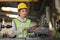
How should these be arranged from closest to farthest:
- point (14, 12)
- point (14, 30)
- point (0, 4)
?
1. point (14, 30)
2. point (0, 4)
3. point (14, 12)

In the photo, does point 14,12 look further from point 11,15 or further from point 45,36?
point 45,36

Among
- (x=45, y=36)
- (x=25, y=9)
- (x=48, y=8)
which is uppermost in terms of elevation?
(x=48, y=8)

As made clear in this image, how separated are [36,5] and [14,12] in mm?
740

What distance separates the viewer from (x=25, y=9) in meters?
2.23

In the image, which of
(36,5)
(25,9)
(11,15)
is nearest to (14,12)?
(11,15)

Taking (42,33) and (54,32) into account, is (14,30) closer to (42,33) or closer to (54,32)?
(42,33)

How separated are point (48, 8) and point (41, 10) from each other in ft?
1.57

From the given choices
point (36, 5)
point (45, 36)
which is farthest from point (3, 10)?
→ point (45, 36)

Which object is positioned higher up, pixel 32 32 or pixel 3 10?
pixel 3 10

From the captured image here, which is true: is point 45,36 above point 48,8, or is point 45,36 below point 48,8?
below

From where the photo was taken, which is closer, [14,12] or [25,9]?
[25,9]

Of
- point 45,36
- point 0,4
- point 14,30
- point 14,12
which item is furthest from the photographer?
point 14,12

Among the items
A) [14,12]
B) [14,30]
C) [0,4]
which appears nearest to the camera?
[14,30]

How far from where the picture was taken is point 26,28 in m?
2.19
